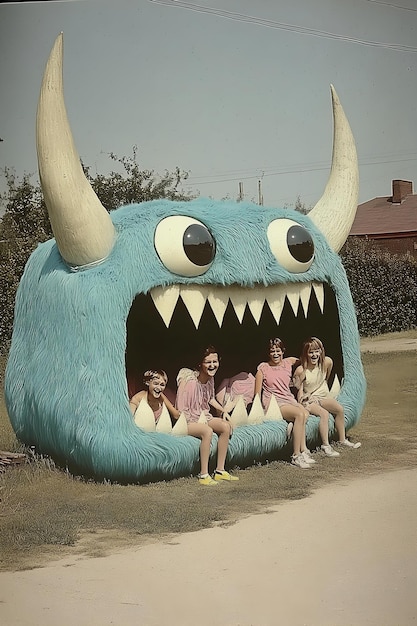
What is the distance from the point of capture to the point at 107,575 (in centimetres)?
250

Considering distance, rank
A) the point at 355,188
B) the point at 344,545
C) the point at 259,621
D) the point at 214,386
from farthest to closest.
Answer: the point at 214,386, the point at 355,188, the point at 344,545, the point at 259,621

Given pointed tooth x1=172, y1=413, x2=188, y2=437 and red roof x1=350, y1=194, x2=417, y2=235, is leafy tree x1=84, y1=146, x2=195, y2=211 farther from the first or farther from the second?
pointed tooth x1=172, y1=413, x2=188, y2=437

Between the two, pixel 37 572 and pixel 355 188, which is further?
pixel 355 188

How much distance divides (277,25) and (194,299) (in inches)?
34.2

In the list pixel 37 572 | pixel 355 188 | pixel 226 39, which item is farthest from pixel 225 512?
pixel 226 39

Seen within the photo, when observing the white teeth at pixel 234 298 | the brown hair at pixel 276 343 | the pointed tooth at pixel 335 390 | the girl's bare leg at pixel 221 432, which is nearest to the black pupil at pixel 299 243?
the white teeth at pixel 234 298

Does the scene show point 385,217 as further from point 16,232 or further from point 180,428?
point 16,232

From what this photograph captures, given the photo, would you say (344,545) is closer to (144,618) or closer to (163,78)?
(144,618)

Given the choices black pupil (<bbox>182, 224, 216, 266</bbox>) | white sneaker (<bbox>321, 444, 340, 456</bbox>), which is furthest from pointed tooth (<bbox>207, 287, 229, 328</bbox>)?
white sneaker (<bbox>321, 444, 340, 456</bbox>)

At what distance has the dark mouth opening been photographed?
3.34 metres

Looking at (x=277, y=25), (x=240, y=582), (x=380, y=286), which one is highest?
(x=277, y=25)

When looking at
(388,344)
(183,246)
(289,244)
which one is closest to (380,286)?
(388,344)

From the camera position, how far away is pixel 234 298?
316cm

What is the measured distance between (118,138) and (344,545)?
1.32 m
